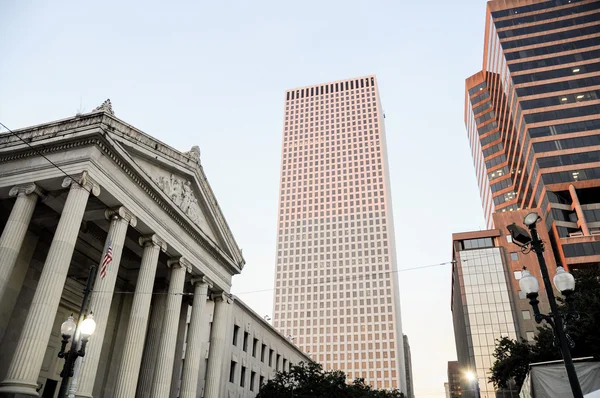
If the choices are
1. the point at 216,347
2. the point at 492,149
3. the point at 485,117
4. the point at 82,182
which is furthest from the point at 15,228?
the point at 485,117

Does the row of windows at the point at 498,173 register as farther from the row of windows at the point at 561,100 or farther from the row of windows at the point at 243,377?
the row of windows at the point at 243,377

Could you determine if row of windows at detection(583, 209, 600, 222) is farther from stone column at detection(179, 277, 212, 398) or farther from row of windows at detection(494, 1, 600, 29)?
stone column at detection(179, 277, 212, 398)

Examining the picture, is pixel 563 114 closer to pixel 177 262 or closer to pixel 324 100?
pixel 177 262

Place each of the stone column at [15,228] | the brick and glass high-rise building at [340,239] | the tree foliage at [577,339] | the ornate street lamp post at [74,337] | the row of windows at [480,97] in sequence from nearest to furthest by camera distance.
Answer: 1. the ornate street lamp post at [74,337]
2. the stone column at [15,228]
3. the tree foliage at [577,339]
4. the row of windows at [480,97]
5. the brick and glass high-rise building at [340,239]

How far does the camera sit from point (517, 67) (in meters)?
98.9


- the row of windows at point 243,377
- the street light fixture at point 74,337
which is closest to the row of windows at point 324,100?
the row of windows at point 243,377

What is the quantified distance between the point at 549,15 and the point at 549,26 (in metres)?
3.40

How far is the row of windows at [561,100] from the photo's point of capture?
91.4 metres

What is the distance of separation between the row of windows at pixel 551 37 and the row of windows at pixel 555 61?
4566 millimetres

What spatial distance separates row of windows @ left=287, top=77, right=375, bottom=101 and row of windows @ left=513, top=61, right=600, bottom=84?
3179 inches

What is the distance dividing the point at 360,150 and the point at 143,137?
136908mm

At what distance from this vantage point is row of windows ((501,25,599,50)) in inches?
3875

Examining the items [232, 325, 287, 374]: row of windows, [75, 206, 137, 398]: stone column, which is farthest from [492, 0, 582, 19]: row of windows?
[75, 206, 137, 398]: stone column

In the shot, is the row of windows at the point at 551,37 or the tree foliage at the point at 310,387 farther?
the row of windows at the point at 551,37
